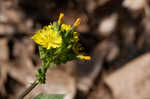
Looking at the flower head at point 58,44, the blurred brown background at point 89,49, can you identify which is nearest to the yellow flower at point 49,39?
the flower head at point 58,44

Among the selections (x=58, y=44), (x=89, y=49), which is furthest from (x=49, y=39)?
(x=89, y=49)

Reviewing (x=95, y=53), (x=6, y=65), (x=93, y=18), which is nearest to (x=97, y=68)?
(x=95, y=53)

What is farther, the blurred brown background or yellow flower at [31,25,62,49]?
the blurred brown background

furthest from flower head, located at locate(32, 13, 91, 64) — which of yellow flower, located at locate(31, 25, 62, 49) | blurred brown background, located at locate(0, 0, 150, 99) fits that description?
blurred brown background, located at locate(0, 0, 150, 99)

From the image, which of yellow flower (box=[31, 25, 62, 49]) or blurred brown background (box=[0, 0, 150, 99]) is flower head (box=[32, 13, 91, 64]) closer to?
yellow flower (box=[31, 25, 62, 49])

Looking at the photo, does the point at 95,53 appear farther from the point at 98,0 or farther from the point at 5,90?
the point at 5,90

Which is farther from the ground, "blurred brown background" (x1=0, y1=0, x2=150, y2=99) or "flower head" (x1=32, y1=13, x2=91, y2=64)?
"flower head" (x1=32, y1=13, x2=91, y2=64)

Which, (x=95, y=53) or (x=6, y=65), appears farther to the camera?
(x=95, y=53)

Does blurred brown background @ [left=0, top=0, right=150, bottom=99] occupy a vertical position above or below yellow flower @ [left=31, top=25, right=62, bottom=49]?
below
